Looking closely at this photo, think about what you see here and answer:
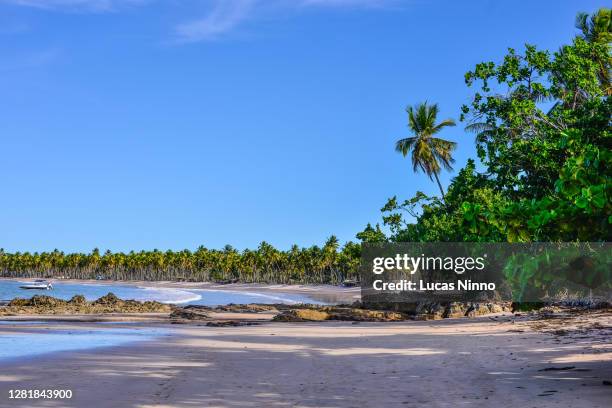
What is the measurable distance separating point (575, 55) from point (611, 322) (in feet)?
28.0

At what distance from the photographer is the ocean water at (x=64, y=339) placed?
687 inches

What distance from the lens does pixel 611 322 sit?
2017cm

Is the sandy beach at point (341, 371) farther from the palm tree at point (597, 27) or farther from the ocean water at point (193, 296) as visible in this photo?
the ocean water at point (193, 296)

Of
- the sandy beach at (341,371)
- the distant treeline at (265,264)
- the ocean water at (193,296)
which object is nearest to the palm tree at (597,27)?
the sandy beach at (341,371)

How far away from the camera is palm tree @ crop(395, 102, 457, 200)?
196 ft

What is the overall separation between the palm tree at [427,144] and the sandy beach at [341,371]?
39.6 meters

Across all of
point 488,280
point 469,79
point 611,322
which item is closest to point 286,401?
point 611,322

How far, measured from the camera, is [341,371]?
13320 mm

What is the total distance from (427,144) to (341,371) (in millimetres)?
48820

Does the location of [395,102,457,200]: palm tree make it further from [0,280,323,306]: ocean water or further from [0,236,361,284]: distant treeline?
[0,236,361,284]: distant treeline

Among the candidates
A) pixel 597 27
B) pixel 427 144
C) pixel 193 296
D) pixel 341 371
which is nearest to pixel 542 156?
pixel 341 371

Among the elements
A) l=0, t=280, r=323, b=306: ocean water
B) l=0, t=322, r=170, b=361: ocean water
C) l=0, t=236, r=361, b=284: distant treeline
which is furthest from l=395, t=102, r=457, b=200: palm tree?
l=0, t=236, r=361, b=284: distant treeline

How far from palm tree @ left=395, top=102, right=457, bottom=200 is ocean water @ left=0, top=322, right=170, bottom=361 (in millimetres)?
38800

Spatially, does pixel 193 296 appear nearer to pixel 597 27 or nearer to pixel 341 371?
pixel 597 27
